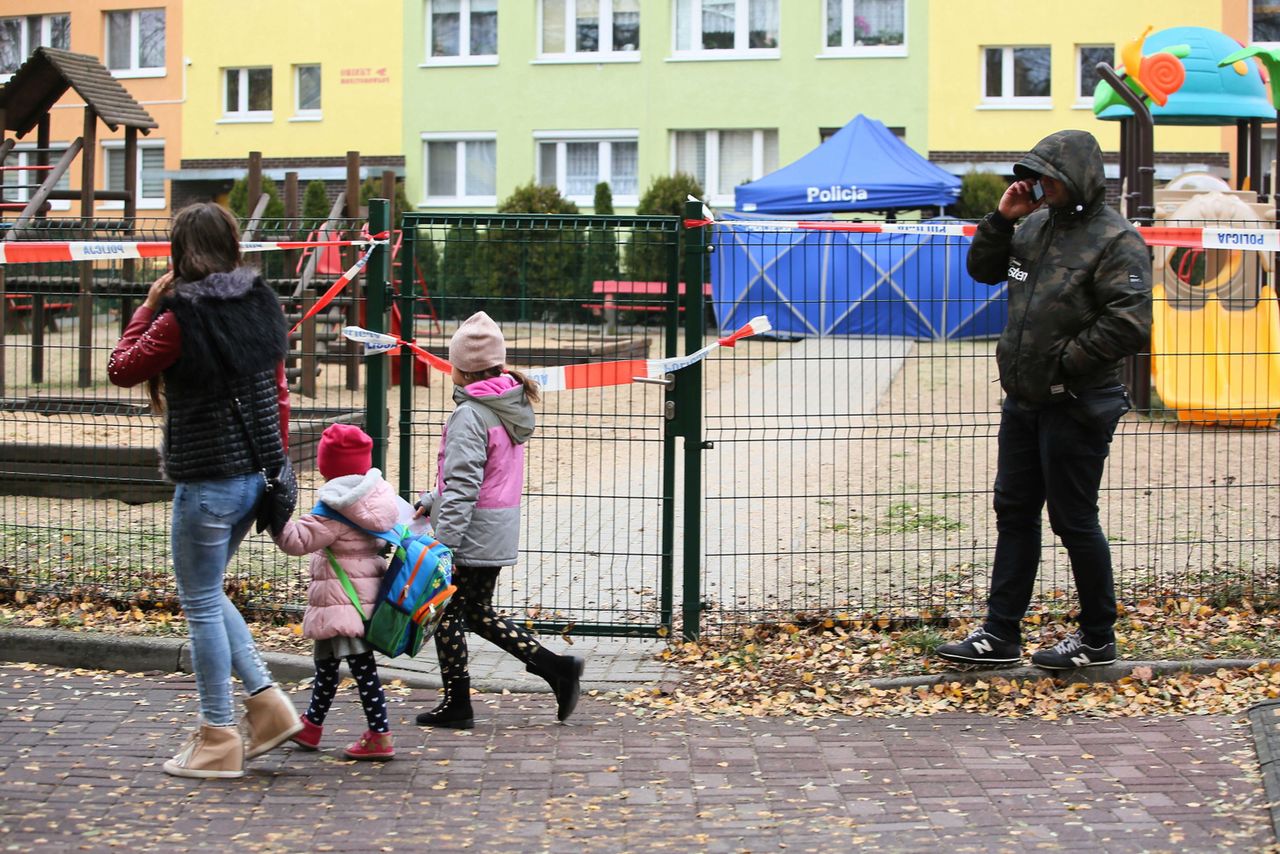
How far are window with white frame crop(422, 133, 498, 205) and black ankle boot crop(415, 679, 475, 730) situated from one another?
2870 cm

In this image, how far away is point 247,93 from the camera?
35406 mm

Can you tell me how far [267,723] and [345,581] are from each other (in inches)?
22.0

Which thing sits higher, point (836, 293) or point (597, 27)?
point (597, 27)

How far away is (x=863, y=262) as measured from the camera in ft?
23.0

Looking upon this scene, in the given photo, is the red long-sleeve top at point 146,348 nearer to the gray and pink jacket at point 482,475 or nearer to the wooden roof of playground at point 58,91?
the gray and pink jacket at point 482,475

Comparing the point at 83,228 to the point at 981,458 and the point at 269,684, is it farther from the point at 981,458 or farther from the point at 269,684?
the point at 981,458

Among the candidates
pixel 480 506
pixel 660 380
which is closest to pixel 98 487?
pixel 660 380

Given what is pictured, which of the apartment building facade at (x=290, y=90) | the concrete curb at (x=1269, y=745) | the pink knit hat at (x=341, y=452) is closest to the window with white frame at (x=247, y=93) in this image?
the apartment building facade at (x=290, y=90)

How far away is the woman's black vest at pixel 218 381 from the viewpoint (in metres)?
4.98

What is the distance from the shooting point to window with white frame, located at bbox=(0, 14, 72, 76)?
37594 mm

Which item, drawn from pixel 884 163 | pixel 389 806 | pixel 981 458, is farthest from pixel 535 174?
pixel 389 806

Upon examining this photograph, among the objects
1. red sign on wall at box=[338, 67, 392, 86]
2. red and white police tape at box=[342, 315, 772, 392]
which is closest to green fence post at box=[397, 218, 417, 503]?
red and white police tape at box=[342, 315, 772, 392]

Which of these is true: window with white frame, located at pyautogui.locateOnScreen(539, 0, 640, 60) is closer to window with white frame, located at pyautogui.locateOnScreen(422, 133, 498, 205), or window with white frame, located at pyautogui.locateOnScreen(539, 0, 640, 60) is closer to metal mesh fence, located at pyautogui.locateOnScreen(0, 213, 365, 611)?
window with white frame, located at pyautogui.locateOnScreen(422, 133, 498, 205)

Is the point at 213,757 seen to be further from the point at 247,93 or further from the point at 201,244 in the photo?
the point at 247,93
